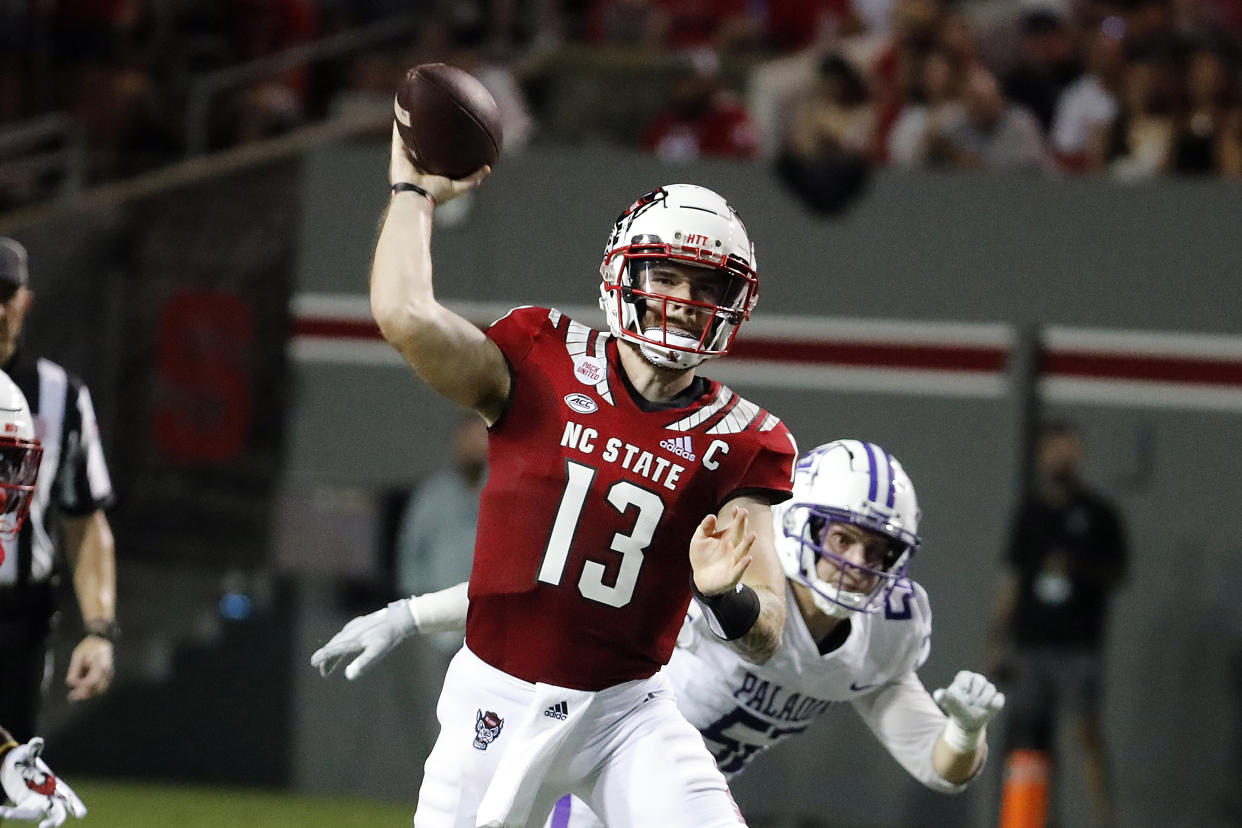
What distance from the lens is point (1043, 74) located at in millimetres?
9062

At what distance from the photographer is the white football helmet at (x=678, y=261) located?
3707 millimetres

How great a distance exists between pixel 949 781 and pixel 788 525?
764 mm

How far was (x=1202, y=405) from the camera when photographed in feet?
27.6

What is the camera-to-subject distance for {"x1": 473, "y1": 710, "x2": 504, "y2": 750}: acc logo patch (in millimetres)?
3764

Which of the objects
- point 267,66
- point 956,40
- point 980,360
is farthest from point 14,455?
point 267,66

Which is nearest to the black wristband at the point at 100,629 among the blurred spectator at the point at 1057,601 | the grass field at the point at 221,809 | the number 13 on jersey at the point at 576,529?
the number 13 on jersey at the point at 576,529

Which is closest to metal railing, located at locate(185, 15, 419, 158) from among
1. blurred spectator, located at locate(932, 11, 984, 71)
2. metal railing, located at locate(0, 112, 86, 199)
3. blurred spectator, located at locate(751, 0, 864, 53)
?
metal railing, located at locate(0, 112, 86, 199)

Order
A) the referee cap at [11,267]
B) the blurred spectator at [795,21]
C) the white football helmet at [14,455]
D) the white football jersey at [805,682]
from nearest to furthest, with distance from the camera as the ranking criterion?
the white football helmet at [14,455]
the white football jersey at [805,682]
the referee cap at [11,267]
the blurred spectator at [795,21]

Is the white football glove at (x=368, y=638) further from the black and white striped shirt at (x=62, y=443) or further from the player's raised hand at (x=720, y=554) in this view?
the black and white striped shirt at (x=62, y=443)

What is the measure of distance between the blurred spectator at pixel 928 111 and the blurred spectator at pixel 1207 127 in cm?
103

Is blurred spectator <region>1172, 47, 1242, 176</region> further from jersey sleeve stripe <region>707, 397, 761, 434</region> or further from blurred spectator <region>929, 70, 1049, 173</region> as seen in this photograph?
jersey sleeve stripe <region>707, 397, 761, 434</region>

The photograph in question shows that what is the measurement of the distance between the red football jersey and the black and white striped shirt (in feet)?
5.85

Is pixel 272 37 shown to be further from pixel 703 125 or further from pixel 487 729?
pixel 487 729

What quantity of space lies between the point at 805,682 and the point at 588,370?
1.21m
